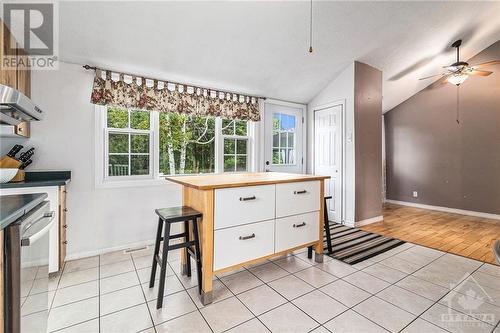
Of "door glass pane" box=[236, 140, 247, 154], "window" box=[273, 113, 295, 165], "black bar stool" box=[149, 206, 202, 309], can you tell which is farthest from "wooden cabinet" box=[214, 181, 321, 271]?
"window" box=[273, 113, 295, 165]

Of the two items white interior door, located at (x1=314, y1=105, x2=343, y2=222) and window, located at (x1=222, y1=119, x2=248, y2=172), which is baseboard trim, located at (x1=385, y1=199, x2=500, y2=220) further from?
window, located at (x1=222, y1=119, x2=248, y2=172)

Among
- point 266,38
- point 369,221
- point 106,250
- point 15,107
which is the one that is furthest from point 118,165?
point 369,221

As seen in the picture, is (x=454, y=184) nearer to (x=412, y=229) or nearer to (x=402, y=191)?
(x=402, y=191)

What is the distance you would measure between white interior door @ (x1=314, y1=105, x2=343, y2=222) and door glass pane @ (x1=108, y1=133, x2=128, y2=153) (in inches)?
130

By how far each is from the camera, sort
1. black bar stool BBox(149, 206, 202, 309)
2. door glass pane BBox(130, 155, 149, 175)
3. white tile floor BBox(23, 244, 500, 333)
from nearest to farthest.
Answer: white tile floor BBox(23, 244, 500, 333)
black bar stool BBox(149, 206, 202, 309)
door glass pane BBox(130, 155, 149, 175)

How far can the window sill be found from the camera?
293 cm

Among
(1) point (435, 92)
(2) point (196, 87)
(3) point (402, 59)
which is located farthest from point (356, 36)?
(1) point (435, 92)

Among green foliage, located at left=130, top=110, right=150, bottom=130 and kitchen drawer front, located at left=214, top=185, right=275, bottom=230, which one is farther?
green foliage, located at left=130, top=110, right=150, bottom=130

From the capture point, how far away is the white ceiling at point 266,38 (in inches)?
96.0

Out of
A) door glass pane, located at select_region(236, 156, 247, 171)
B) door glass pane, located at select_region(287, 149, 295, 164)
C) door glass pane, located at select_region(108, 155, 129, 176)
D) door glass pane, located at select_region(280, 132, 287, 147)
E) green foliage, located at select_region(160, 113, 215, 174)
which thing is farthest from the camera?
door glass pane, located at select_region(287, 149, 295, 164)

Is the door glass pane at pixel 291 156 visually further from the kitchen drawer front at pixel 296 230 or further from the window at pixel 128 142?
the window at pixel 128 142

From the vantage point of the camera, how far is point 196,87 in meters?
3.58

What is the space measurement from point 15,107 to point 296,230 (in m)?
2.36

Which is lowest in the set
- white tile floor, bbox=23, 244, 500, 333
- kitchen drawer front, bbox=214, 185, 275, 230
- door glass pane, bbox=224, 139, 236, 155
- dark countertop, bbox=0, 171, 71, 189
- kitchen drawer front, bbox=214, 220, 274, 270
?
white tile floor, bbox=23, 244, 500, 333
